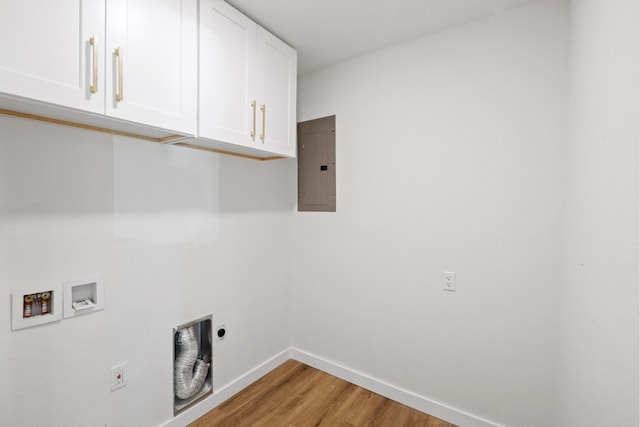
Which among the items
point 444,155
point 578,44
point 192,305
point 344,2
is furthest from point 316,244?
point 578,44

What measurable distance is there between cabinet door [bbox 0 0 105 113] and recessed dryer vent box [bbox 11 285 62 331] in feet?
2.68

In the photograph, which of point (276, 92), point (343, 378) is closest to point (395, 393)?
point (343, 378)

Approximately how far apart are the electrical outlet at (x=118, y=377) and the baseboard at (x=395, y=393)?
1.41m

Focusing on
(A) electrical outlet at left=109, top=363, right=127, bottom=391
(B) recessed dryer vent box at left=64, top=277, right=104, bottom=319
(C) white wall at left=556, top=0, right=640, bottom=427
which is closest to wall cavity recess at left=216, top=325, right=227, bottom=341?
(A) electrical outlet at left=109, top=363, right=127, bottom=391

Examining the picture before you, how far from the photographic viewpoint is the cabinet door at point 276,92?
74.3 inches

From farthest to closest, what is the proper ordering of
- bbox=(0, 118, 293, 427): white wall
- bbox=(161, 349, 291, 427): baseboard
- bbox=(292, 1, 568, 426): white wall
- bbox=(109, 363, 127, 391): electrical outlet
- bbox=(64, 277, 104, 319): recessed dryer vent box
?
1. bbox=(161, 349, 291, 427): baseboard
2. bbox=(292, 1, 568, 426): white wall
3. bbox=(109, 363, 127, 391): electrical outlet
4. bbox=(64, 277, 104, 319): recessed dryer vent box
5. bbox=(0, 118, 293, 427): white wall

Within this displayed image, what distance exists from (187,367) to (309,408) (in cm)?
86

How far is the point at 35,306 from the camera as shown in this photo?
4.25 ft

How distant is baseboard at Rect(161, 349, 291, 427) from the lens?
1.83m

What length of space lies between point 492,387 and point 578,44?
6.14 ft

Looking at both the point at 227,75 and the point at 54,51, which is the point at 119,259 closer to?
the point at 54,51

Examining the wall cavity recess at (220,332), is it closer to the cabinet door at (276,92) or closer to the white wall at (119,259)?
the white wall at (119,259)

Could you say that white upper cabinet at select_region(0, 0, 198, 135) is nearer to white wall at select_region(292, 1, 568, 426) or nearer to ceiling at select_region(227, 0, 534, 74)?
ceiling at select_region(227, 0, 534, 74)

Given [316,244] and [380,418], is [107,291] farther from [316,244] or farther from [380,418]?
[380,418]
